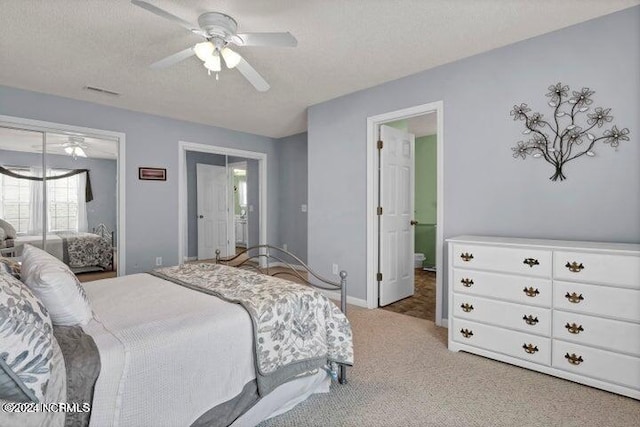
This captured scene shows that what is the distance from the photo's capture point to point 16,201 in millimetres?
3793

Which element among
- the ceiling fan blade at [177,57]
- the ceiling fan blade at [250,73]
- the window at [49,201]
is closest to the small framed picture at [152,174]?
the window at [49,201]

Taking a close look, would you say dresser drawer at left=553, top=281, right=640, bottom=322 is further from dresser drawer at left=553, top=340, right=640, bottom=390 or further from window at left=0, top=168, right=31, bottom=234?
window at left=0, top=168, right=31, bottom=234

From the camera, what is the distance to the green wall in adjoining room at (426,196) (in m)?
6.25

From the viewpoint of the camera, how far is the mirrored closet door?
3760 millimetres

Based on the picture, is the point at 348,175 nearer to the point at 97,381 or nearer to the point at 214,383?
the point at 214,383

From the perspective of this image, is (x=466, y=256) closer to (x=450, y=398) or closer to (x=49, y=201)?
(x=450, y=398)

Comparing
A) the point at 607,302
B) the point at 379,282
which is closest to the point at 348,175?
the point at 379,282

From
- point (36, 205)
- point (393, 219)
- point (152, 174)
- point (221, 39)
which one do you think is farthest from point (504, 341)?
point (36, 205)

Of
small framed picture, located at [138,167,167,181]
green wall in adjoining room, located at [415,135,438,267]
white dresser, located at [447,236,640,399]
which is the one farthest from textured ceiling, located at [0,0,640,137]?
green wall in adjoining room, located at [415,135,438,267]

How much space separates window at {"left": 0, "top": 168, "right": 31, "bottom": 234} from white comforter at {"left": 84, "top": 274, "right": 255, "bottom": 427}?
292cm

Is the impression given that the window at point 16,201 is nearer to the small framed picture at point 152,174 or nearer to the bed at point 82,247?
the bed at point 82,247

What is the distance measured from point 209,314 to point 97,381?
53 cm


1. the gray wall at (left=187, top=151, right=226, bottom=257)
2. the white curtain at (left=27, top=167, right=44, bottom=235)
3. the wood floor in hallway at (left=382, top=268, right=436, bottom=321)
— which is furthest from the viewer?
the gray wall at (left=187, top=151, right=226, bottom=257)

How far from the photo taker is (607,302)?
81.7 inches
